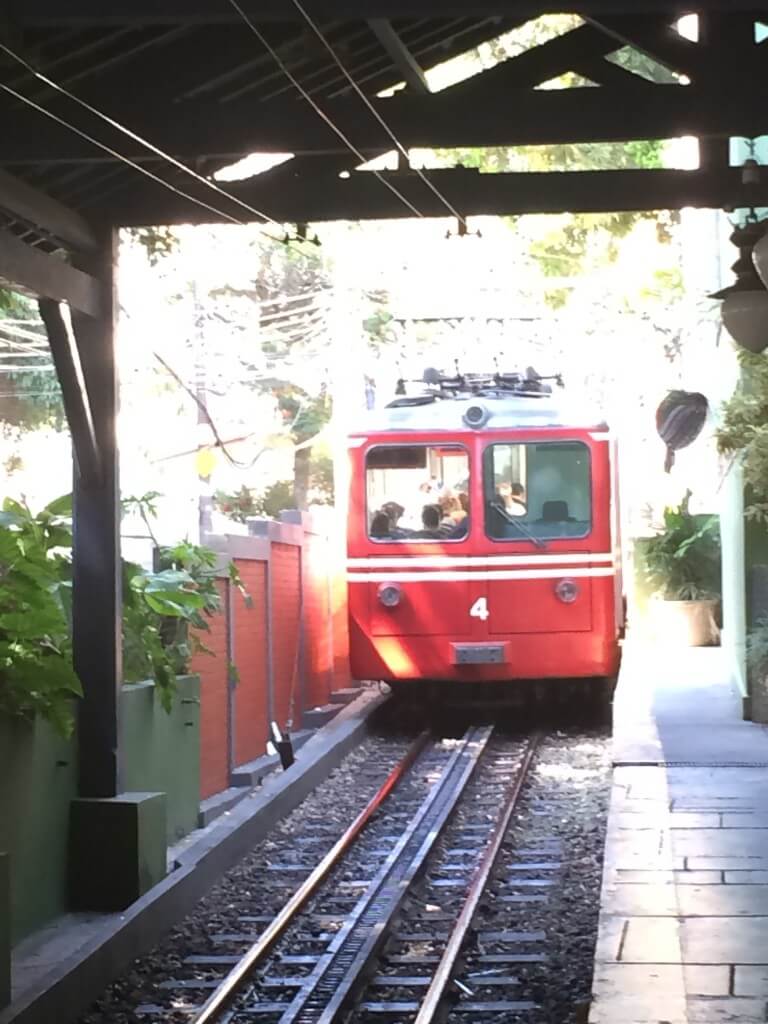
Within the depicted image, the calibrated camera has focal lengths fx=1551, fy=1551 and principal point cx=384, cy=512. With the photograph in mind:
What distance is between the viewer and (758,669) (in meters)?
11.0

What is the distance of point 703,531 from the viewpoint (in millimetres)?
20203

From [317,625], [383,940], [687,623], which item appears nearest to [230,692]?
[383,940]

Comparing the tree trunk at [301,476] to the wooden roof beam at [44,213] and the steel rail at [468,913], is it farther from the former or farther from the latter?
the wooden roof beam at [44,213]

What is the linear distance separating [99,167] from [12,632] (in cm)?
217

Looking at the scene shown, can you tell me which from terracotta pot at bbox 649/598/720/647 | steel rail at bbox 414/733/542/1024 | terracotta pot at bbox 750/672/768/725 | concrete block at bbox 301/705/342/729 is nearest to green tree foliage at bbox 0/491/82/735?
steel rail at bbox 414/733/542/1024

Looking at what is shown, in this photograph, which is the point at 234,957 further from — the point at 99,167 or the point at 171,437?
the point at 171,437

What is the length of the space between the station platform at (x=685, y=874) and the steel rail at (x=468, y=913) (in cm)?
76

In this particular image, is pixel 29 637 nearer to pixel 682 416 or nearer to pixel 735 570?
pixel 735 570

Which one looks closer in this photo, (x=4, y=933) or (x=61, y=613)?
(x=4, y=933)

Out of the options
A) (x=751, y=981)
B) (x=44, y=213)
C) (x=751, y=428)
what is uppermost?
(x=44, y=213)

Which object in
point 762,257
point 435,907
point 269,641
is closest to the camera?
point 762,257

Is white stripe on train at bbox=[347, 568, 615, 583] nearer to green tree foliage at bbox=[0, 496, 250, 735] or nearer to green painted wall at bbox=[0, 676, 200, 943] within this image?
green tree foliage at bbox=[0, 496, 250, 735]

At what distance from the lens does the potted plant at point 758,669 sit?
10.3 metres

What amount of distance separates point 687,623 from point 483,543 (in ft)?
22.1
